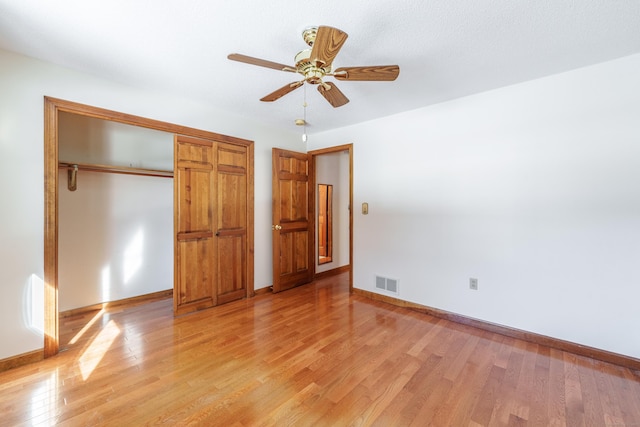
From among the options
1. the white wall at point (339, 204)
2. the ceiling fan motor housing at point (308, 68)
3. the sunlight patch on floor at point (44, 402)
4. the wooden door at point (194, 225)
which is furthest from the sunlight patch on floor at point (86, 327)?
the white wall at point (339, 204)

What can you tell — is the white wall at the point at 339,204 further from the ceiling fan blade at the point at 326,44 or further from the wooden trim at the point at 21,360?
the wooden trim at the point at 21,360

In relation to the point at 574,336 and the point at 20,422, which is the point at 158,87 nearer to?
the point at 20,422

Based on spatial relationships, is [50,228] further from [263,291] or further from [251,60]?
[263,291]

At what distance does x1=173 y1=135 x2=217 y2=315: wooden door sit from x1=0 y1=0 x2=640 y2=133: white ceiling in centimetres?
81

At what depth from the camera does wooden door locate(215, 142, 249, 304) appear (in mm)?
3541

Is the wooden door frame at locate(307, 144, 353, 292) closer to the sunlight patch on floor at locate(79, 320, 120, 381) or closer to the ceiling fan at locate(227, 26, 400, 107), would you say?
the ceiling fan at locate(227, 26, 400, 107)

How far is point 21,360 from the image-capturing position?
7.15 ft

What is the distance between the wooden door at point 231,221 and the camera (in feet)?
11.6

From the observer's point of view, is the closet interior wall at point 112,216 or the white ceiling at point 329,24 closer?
the white ceiling at point 329,24

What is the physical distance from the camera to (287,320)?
3.07 m

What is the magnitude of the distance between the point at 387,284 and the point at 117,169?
3799 mm

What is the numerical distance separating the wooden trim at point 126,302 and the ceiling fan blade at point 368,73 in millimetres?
3770

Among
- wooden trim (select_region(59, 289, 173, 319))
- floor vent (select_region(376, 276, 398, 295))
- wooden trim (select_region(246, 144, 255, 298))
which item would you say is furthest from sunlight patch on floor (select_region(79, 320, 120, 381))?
floor vent (select_region(376, 276, 398, 295))

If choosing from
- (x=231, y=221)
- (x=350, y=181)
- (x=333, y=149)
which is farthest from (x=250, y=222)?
(x=333, y=149)
